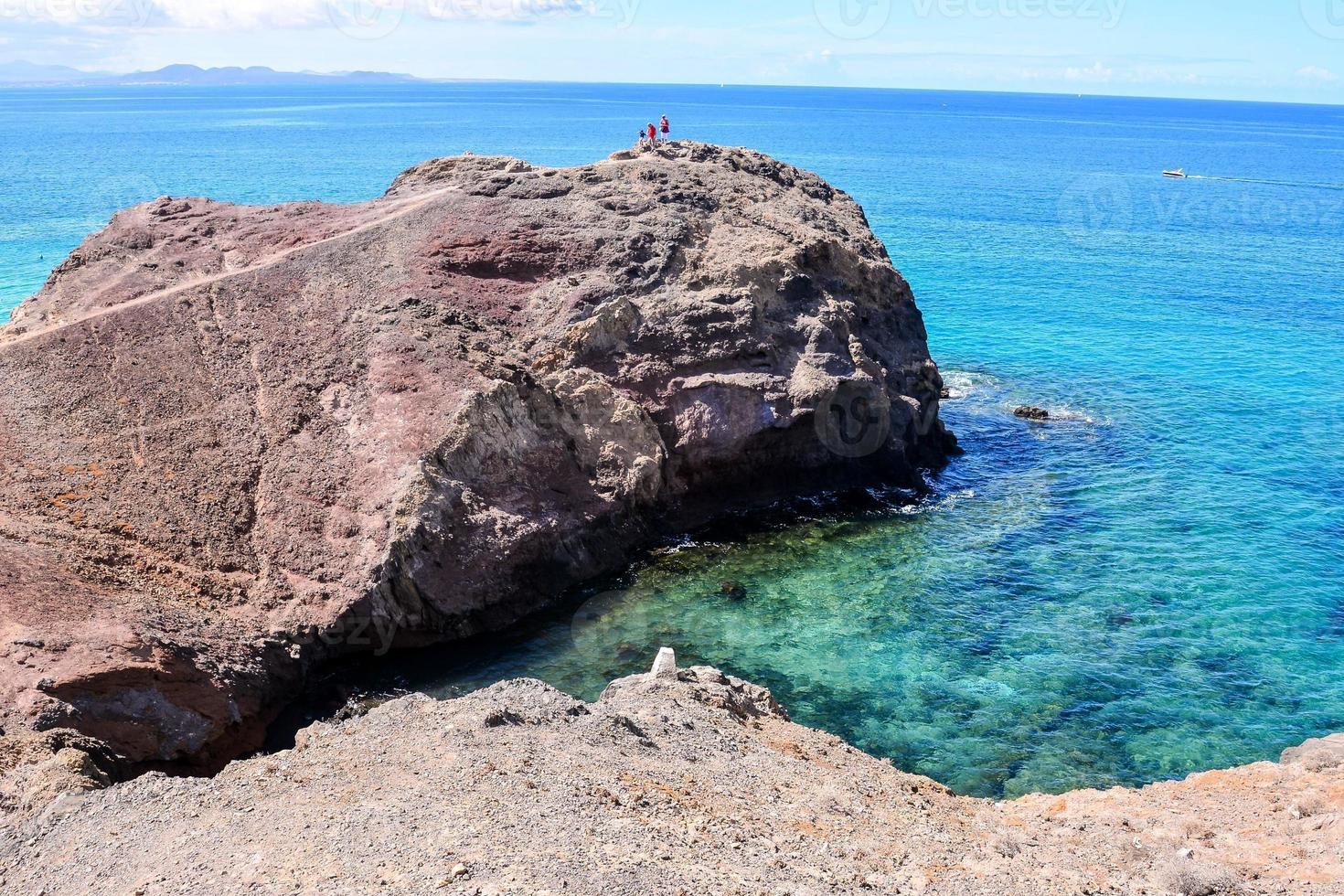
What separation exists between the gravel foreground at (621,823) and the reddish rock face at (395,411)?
5.52 m

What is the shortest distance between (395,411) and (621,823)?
Answer: 678 inches

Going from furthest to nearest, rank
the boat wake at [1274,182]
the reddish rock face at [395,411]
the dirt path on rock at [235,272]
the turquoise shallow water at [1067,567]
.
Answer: the boat wake at [1274,182] < the dirt path on rock at [235,272] < the turquoise shallow water at [1067,567] < the reddish rock face at [395,411]

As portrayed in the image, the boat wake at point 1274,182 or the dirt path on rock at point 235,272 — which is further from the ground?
the boat wake at point 1274,182

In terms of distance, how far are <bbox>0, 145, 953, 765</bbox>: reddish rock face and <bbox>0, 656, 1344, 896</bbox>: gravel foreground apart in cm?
552

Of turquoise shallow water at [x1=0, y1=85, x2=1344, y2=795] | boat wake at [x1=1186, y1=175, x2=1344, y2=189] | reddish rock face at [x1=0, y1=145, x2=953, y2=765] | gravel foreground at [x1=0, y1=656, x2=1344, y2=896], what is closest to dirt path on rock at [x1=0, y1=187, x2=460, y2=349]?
reddish rock face at [x1=0, y1=145, x2=953, y2=765]

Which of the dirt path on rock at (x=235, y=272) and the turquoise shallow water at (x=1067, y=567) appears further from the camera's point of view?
the dirt path on rock at (x=235, y=272)

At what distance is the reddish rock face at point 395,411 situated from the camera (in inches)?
934

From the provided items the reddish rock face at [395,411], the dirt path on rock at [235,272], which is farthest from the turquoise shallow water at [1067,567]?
the dirt path on rock at [235,272]

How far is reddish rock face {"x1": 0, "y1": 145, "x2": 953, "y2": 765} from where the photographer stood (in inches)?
934

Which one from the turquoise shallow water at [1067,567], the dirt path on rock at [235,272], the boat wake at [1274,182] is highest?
the boat wake at [1274,182]

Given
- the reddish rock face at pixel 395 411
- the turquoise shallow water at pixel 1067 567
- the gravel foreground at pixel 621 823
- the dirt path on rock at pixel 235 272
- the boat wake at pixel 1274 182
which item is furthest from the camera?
the boat wake at pixel 1274 182

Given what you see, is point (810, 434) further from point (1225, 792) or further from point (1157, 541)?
point (1225, 792)

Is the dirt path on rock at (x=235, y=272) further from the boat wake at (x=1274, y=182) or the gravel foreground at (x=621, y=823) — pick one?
the boat wake at (x=1274, y=182)

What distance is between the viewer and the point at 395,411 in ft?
96.8
